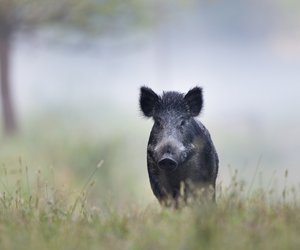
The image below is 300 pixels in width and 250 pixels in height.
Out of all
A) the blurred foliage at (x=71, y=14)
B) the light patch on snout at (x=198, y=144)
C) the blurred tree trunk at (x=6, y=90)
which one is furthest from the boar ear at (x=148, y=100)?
the blurred tree trunk at (x=6, y=90)

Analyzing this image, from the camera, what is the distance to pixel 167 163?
824cm

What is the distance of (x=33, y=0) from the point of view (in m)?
24.0

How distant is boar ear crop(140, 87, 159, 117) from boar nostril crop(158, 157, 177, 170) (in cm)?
94

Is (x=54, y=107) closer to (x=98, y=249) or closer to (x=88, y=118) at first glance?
(x=88, y=118)

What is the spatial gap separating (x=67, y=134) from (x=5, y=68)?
128 inches

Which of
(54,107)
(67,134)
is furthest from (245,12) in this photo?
(67,134)

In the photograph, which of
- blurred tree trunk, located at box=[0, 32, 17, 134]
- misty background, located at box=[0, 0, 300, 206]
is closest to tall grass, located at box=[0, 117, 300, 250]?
misty background, located at box=[0, 0, 300, 206]

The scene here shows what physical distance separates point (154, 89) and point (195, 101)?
74.7 feet

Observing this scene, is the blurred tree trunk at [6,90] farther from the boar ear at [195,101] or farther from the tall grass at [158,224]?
the tall grass at [158,224]

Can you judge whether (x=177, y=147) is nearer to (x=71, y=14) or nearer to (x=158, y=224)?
(x=158, y=224)

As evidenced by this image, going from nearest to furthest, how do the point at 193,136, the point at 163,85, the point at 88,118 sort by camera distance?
the point at 193,136 < the point at 88,118 < the point at 163,85

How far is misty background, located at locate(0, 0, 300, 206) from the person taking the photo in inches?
957

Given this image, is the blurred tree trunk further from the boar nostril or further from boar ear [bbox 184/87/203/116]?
the boar nostril

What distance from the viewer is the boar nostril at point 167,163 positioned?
8.23 m
